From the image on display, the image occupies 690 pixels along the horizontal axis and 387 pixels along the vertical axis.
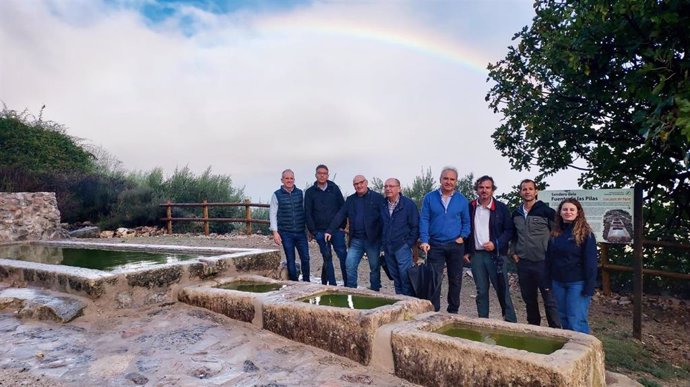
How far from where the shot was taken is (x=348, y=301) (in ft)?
13.0

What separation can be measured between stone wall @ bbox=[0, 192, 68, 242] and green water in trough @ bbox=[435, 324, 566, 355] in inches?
342

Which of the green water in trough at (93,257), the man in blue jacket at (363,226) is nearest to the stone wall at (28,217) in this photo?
the green water in trough at (93,257)

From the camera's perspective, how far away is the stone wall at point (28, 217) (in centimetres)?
865

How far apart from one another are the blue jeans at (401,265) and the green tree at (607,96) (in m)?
2.41

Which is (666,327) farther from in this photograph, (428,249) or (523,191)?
(428,249)

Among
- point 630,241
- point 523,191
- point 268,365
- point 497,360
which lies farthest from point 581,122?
point 268,365

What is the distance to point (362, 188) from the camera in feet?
17.0

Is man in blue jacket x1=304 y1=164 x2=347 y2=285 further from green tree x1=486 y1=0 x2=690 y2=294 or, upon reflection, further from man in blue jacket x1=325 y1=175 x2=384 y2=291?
green tree x1=486 y1=0 x2=690 y2=294

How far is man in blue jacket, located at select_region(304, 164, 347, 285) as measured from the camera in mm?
5543

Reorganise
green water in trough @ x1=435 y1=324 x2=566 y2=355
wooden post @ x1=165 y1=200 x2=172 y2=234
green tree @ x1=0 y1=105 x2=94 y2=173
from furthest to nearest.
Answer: green tree @ x1=0 y1=105 x2=94 y2=173
wooden post @ x1=165 y1=200 x2=172 y2=234
green water in trough @ x1=435 y1=324 x2=566 y2=355

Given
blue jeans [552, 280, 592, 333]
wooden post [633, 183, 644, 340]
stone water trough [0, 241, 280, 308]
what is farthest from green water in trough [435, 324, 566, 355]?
wooden post [633, 183, 644, 340]

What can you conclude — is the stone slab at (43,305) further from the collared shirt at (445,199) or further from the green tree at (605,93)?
the green tree at (605,93)

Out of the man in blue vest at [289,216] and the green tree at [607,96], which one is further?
the man in blue vest at [289,216]

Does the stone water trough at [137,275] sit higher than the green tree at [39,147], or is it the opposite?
the green tree at [39,147]
